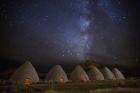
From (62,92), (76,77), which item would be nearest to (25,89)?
(62,92)

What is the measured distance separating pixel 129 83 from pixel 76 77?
25.8 meters

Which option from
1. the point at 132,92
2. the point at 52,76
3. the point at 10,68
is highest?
the point at 10,68

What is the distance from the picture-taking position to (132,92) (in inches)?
Result: 625

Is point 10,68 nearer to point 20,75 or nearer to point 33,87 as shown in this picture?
point 20,75

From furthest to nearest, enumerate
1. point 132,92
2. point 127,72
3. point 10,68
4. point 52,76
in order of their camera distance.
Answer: point 127,72 → point 10,68 → point 52,76 → point 132,92

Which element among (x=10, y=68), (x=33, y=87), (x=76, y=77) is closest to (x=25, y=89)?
(x=33, y=87)

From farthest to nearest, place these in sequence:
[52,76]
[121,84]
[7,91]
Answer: [52,76], [121,84], [7,91]

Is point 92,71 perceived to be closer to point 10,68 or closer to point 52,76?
point 52,76

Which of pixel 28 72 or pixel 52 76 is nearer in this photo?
pixel 28 72

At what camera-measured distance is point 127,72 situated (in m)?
82.9

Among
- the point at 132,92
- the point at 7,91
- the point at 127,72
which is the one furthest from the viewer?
the point at 127,72

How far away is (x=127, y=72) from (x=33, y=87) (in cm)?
7150

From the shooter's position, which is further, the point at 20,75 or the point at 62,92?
the point at 20,75

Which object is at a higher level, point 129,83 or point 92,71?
point 92,71
